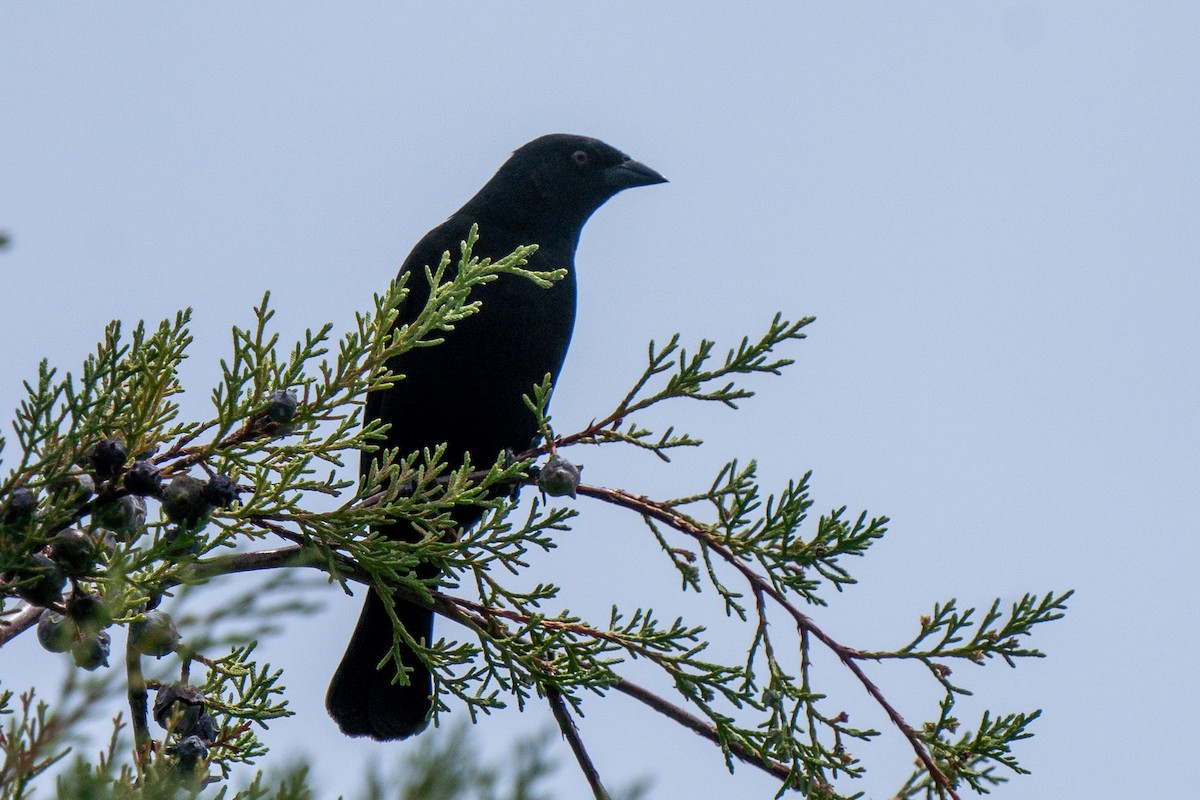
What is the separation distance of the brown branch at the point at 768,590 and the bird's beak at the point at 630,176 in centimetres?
269

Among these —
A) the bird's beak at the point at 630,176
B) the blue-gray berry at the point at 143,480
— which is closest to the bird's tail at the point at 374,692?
the blue-gray berry at the point at 143,480

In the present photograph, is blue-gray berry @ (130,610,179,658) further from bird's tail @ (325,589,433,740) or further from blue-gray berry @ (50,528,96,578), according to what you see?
bird's tail @ (325,589,433,740)

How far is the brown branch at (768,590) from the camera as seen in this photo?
278 centimetres

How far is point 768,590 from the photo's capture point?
283cm

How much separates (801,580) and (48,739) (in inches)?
63.2

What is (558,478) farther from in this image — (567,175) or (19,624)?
(567,175)

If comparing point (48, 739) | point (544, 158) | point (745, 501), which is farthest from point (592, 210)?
point (48, 739)

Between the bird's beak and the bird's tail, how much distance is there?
6.64 ft

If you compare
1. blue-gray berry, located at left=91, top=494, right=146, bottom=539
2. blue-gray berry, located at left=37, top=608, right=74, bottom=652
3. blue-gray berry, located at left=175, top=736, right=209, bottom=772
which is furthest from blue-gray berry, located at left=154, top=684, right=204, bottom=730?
blue-gray berry, located at left=91, top=494, right=146, bottom=539

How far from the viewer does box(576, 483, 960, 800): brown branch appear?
9.11ft

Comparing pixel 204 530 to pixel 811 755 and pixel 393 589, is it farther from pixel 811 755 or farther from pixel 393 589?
pixel 811 755

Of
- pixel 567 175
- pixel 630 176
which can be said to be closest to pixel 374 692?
pixel 567 175

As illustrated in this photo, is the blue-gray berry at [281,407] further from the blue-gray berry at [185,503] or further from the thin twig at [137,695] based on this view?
the thin twig at [137,695]

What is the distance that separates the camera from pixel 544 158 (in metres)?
5.27
